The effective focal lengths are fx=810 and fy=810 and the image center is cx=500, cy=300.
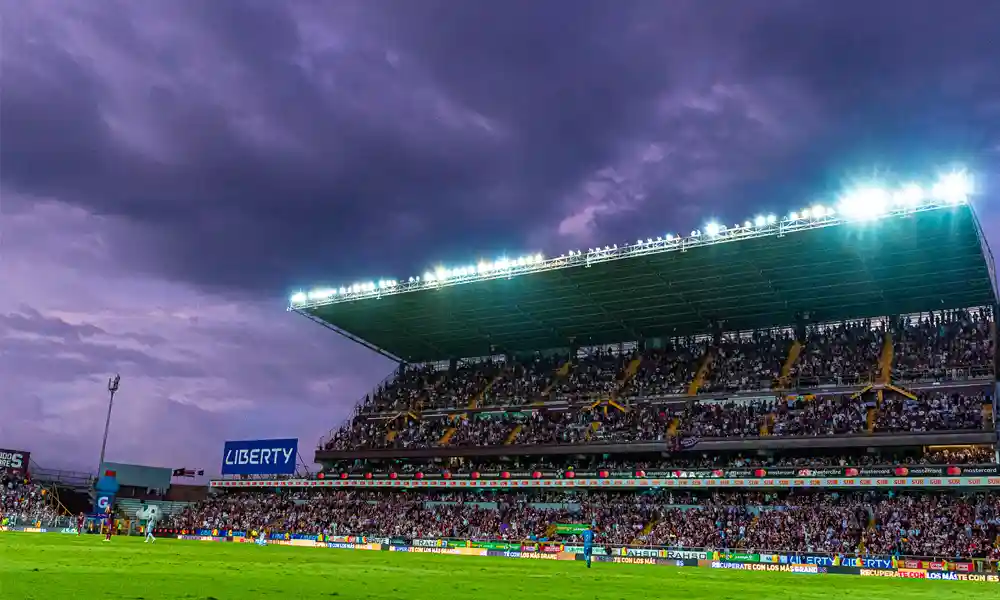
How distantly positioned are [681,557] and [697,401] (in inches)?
645

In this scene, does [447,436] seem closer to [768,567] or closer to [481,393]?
[481,393]

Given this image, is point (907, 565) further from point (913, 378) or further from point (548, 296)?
point (548, 296)

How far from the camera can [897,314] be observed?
63.1 m

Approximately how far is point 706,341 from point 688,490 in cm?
1671

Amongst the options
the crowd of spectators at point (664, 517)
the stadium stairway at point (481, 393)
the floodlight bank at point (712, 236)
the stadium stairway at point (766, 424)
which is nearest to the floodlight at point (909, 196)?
the floodlight bank at point (712, 236)

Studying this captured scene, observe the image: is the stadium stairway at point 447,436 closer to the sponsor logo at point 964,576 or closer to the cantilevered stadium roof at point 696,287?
the cantilevered stadium roof at point 696,287

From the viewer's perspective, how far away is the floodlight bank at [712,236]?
154 feet

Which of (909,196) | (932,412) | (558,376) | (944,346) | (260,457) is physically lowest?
(260,457)

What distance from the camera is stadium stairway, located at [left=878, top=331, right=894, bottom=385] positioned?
56359mm

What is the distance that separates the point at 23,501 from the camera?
242ft

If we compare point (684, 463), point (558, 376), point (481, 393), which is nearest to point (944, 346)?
point (684, 463)

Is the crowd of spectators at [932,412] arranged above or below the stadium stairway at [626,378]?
below

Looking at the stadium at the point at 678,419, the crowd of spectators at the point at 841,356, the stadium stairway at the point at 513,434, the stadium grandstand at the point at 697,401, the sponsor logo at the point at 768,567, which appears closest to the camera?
the sponsor logo at the point at 768,567

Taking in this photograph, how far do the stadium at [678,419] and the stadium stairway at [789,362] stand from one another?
0.31 metres
